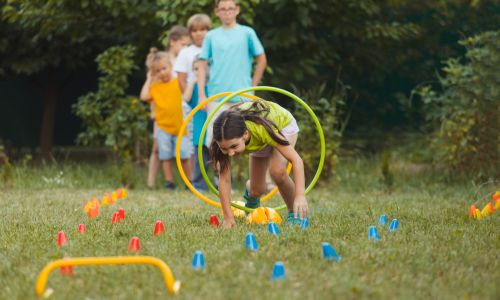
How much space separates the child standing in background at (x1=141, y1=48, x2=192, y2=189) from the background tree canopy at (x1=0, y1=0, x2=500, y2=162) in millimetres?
839

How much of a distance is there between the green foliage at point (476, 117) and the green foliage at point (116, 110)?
3747 millimetres

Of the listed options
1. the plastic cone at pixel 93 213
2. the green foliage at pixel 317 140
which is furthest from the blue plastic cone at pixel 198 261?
the green foliage at pixel 317 140

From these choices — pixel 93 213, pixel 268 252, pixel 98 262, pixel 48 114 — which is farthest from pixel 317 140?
pixel 48 114

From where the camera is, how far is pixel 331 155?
8.72 metres

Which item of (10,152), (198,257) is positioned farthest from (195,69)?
(10,152)

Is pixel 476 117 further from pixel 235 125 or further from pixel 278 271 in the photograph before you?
pixel 278 271

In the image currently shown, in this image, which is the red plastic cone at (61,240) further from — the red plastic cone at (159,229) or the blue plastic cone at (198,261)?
the blue plastic cone at (198,261)

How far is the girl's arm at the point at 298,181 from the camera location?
5004mm

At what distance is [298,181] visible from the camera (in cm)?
505

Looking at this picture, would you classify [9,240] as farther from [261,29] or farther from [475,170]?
[261,29]

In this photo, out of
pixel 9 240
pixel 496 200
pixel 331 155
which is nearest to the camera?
pixel 9 240

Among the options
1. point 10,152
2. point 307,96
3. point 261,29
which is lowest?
point 10,152

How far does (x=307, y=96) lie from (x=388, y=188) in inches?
54.6

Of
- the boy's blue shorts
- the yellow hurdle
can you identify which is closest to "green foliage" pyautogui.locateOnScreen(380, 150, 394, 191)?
the boy's blue shorts
